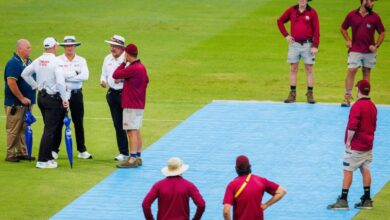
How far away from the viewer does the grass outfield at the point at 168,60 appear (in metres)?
19.1

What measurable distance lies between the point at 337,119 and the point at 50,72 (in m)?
6.83

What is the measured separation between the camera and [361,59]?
2411cm

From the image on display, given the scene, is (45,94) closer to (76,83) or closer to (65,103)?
(65,103)

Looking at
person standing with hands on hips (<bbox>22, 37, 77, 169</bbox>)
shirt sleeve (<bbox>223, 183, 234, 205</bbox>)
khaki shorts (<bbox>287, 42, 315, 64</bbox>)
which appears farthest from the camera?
khaki shorts (<bbox>287, 42, 315, 64</bbox>)

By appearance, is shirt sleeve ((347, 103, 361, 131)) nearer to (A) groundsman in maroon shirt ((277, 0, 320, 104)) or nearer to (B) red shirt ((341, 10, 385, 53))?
(B) red shirt ((341, 10, 385, 53))

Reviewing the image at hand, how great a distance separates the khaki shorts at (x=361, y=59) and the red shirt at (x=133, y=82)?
6.25 meters

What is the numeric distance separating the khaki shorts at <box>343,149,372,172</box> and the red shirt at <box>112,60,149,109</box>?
4022 millimetres

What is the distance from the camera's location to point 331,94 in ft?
85.8

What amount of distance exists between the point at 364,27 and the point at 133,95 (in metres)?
6.50

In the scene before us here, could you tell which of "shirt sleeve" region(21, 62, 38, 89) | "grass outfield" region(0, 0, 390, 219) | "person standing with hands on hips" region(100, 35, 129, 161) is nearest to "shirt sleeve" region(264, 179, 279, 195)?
"grass outfield" region(0, 0, 390, 219)

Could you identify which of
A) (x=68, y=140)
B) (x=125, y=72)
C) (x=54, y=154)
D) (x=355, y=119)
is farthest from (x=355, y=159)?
(x=54, y=154)

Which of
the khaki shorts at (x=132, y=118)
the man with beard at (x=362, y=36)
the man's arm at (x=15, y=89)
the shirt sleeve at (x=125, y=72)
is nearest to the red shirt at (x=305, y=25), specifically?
the man with beard at (x=362, y=36)

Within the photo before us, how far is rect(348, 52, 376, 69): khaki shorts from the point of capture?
24047mm

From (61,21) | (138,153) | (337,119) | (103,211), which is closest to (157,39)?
(61,21)
